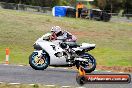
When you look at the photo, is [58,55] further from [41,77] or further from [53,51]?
[41,77]

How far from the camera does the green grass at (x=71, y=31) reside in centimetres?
2765

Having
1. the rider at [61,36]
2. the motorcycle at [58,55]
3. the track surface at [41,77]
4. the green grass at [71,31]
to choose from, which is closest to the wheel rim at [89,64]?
the motorcycle at [58,55]

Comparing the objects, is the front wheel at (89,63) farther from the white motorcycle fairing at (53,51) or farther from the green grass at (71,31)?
the green grass at (71,31)

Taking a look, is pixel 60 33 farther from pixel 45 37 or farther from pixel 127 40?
pixel 127 40

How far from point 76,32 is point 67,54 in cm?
2395

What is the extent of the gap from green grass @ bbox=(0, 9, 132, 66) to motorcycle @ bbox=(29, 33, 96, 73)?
7.53 m

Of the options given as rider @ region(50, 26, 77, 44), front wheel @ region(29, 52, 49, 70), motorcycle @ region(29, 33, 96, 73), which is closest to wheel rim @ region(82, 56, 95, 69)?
motorcycle @ region(29, 33, 96, 73)

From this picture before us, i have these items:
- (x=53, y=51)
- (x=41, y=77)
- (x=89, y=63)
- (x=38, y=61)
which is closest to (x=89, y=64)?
(x=89, y=63)

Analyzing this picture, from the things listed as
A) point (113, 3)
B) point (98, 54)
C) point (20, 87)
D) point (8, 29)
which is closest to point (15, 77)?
point (20, 87)

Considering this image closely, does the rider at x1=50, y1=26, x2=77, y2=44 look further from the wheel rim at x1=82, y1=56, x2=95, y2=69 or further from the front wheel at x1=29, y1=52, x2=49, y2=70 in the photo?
the wheel rim at x1=82, y1=56, x2=95, y2=69

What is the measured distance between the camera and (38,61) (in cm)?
1694

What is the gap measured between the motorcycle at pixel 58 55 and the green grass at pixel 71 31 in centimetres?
753

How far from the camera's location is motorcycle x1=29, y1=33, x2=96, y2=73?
16.8m

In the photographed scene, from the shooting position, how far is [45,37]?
17.1 meters
